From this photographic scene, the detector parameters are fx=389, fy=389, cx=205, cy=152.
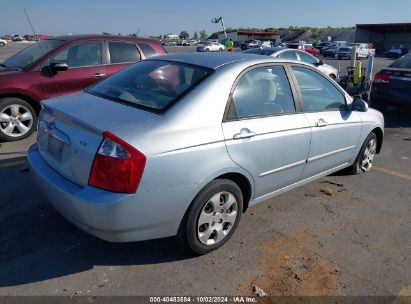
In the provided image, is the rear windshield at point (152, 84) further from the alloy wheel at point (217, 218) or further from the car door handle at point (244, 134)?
the alloy wheel at point (217, 218)

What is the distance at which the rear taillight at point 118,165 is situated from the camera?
2596 millimetres

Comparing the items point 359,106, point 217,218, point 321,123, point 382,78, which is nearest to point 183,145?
point 217,218

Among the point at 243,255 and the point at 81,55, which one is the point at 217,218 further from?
the point at 81,55

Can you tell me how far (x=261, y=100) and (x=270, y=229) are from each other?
1241 mm

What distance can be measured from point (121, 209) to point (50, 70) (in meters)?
4.36

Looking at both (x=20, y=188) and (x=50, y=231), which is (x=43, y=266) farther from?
(x=20, y=188)

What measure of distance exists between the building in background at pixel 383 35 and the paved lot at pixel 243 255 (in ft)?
229

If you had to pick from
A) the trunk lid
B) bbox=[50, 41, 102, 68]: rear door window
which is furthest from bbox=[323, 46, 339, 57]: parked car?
the trunk lid

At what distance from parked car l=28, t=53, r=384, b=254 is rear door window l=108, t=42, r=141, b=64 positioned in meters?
3.21

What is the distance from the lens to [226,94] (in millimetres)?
3193

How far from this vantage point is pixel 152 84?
11.4ft

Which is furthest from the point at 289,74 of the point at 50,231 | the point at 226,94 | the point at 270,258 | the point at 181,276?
the point at 50,231

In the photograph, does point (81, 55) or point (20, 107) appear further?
point (81, 55)

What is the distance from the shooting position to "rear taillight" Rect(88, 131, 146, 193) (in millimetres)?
2596
